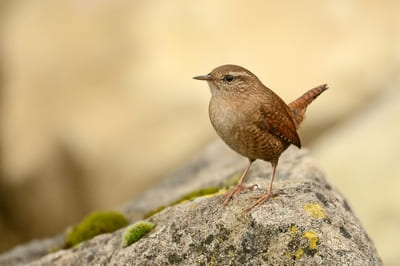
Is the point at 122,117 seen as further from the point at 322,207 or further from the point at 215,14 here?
the point at 322,207

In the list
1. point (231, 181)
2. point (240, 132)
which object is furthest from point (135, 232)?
point (231, 181)

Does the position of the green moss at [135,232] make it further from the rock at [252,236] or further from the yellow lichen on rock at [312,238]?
the yellow lichen on rock at [312,238]

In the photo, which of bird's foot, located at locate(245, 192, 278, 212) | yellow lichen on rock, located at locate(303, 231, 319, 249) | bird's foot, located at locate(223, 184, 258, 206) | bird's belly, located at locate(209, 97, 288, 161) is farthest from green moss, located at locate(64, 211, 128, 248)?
yellow lichen on rock, located at locate(303, 231, 319, 249)

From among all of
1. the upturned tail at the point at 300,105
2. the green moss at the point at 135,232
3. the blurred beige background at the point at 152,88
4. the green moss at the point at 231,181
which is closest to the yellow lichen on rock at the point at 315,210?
the upturned tail at the point at 300,105

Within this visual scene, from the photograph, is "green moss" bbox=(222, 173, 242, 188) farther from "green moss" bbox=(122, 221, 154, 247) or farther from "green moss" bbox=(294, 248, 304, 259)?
"green moss" bbox=(294, 248, 304, 259)

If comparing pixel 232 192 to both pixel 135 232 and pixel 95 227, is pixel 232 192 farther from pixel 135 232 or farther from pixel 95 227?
pixel 95 227

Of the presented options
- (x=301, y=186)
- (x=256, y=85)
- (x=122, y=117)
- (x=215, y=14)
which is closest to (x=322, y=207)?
(x=301, y=186)

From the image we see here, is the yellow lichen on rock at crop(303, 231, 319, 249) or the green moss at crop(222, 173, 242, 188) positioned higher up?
the green moss at crop(222, 173, 242, 188)
